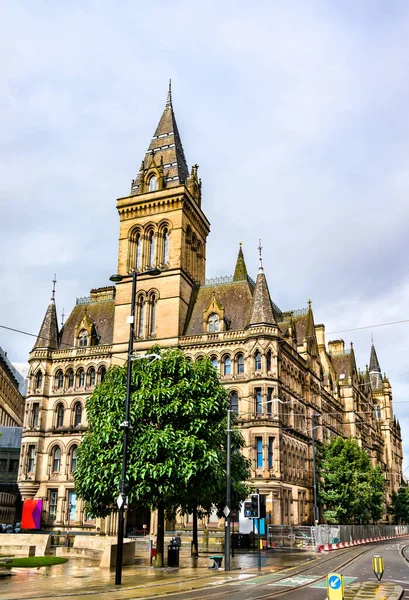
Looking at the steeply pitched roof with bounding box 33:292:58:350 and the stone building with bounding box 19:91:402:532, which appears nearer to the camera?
the stone building with bounding box 19:91:402:532

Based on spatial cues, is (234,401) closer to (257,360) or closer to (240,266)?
(257,360)

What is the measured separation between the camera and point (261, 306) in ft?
178

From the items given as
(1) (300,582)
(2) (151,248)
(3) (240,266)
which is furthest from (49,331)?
(1) (300,582)

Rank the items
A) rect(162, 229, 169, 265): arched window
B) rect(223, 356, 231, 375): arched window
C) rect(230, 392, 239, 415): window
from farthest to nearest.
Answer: rect(162, 229, 169, 265): arched window → rect(223, 356, 231, 375): arched window → rect(230, 392, 239, 415): window

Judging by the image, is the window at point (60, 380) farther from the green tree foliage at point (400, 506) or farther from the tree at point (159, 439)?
the green tree foliage at point (400, 506)

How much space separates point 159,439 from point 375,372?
386ft

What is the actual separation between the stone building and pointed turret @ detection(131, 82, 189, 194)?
14 centimetres

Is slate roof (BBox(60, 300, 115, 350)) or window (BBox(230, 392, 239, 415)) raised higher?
slate roof (BBox(60, 300, 115, 350))

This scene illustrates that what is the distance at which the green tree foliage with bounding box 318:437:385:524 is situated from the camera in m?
60.2

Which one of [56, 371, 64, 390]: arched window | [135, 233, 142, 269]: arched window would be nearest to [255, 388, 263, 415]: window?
[135, 233, 142, 269]: arched window

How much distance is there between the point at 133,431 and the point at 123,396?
1.96 m

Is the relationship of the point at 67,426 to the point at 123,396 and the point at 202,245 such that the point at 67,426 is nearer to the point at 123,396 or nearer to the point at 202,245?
the point at 202,245

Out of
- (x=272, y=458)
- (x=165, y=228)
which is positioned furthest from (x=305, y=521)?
(x=165, y=228)

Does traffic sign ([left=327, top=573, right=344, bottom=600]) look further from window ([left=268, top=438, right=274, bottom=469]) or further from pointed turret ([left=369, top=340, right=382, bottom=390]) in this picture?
pointed turret ([left=369, top=340, right=382, bottom=390])
